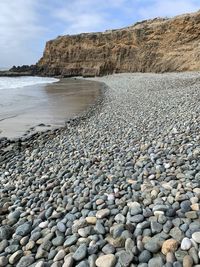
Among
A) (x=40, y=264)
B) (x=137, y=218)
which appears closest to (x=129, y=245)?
(x=137, y=218)

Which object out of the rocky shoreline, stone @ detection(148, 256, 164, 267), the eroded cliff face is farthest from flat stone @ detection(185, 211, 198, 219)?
the eroded cliff face

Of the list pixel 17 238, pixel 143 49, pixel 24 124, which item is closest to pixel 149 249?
pixel 17 238

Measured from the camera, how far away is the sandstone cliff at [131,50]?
37.4 m

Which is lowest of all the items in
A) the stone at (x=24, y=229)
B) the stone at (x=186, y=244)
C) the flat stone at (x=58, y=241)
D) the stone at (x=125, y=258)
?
the stone at (x=24, y=229)

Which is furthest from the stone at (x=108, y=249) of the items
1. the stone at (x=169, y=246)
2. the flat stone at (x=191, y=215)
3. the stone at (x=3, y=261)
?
the stone at (x=3, y=261)

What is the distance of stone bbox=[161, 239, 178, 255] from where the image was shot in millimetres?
2455

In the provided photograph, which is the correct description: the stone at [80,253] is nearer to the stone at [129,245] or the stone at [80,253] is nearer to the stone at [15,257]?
the stone at [129,245]

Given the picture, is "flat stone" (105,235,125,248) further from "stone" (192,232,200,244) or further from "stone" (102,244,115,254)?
"stone" (192,232,200,244)

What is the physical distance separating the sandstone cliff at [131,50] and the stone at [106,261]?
Result: 3173 centimetres

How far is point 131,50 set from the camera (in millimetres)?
48688

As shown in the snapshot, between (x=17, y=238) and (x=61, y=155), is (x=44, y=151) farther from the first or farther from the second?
(x=17, y=238)

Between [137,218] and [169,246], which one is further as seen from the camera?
[137,218]

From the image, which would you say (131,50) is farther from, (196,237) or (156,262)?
(156,262)

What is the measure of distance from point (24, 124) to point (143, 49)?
3881 cm
